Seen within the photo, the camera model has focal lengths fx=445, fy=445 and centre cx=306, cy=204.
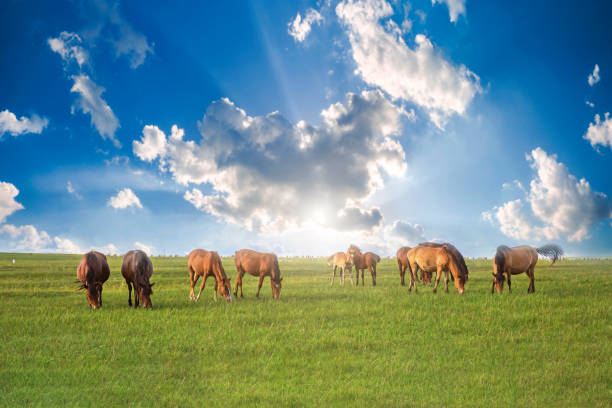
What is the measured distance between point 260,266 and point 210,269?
2.56 meters

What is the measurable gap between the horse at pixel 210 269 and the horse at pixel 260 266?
1.00 m

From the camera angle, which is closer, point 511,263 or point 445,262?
point 445,262

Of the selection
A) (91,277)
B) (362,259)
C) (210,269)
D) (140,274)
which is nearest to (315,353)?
(210,269)

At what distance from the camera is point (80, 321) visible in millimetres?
17766

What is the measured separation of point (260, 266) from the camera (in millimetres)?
22969

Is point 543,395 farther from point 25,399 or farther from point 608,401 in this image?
point 25,399

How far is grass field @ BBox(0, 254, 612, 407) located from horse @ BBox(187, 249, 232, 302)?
2.29ft

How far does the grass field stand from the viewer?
33.0 feet

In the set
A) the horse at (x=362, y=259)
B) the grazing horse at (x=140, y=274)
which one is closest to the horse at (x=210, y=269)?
the grazing horse at (x=140, y=274)

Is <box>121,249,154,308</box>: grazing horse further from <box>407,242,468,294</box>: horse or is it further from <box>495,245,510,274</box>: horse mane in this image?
<box>495,245,510,274</box>: horse mane

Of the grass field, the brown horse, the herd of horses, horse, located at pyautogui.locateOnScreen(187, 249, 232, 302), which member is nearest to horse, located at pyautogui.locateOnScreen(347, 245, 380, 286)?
the herd of horses

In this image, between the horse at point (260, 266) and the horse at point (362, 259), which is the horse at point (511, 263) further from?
the horse at point (260, 266)

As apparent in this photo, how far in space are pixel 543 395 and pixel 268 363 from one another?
6655mm

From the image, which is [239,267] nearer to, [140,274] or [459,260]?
[140,274]
